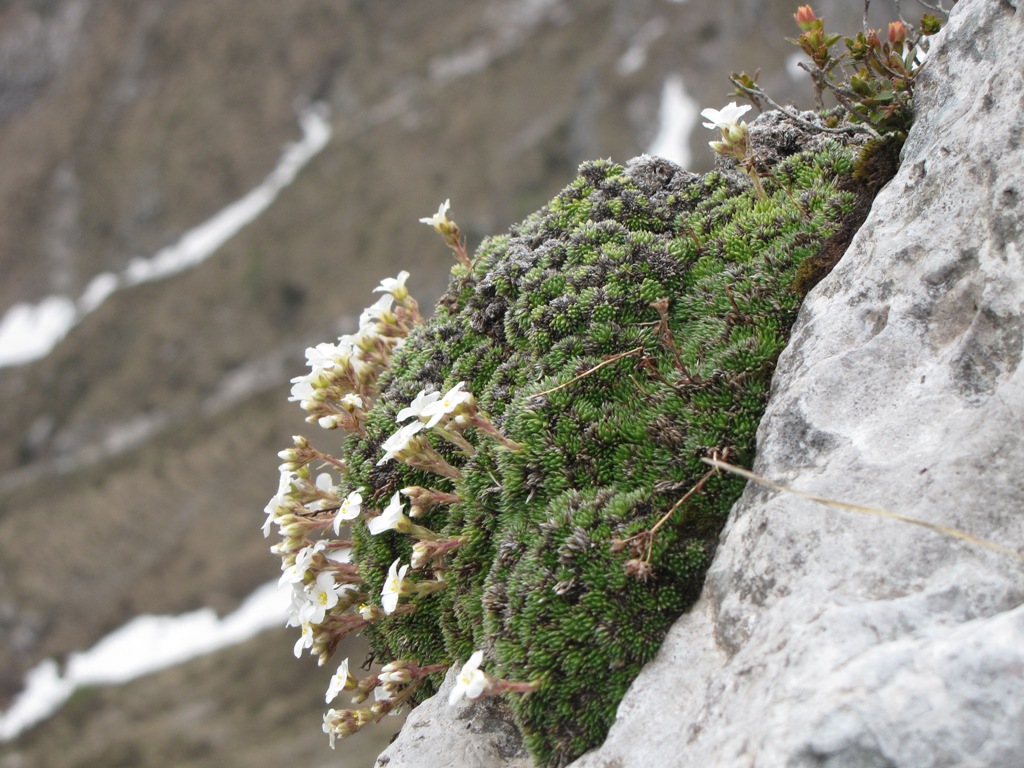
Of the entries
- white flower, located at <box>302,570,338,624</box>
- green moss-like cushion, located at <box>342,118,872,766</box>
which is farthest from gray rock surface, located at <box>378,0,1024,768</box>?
white flower, located at <box>302,570,338,624</box>

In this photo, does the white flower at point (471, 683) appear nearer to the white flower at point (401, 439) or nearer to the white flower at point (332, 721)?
the white flower at point (401, 439)

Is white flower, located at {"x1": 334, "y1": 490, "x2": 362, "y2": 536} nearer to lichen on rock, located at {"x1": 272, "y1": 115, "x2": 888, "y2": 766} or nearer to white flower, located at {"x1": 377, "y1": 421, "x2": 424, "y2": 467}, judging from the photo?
lichen on rock, located at {"x1": 272, "y1": 115, "x2": 888, "y2": 766}

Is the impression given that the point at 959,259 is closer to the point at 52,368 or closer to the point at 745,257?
the point at 745,257

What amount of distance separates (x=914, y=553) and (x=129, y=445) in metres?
80.7

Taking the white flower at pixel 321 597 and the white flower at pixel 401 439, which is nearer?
the white flower at pixel 401 439

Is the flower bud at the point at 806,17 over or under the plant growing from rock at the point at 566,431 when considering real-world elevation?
over

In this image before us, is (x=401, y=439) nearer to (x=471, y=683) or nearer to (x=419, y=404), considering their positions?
(x=419, y=404)

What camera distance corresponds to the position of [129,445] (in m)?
76.1

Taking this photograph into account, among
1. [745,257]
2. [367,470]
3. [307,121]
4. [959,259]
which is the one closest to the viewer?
[959,259]

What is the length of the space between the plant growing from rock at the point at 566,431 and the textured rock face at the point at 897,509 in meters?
0.27

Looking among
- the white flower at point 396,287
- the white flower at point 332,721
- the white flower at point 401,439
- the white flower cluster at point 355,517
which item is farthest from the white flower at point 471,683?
the white flower at point 396,287

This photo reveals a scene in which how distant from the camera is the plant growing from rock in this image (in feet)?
13.0

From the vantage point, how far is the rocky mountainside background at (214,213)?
5719cm

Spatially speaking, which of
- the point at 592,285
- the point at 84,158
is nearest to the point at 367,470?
the point at 592,285
